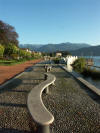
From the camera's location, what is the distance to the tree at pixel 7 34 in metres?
38.7

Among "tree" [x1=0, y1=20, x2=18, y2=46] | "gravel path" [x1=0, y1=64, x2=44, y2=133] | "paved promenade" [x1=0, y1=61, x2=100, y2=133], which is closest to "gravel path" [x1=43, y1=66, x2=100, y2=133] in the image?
Result: "paved promenade" [x1=0, y1=61, x2=100, y2=133]

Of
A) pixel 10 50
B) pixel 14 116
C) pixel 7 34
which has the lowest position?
pixel 14 116

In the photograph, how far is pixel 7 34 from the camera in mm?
42250

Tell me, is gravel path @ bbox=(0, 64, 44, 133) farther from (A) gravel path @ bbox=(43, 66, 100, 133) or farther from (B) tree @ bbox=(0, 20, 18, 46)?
(B) tree @ bbox=(0, 20, 18, 46)

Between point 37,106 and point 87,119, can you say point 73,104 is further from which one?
point 37,106

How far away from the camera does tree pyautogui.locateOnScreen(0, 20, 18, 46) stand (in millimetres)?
38672

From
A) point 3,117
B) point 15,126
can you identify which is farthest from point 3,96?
point 15,126

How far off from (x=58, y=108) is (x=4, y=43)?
4070 cm

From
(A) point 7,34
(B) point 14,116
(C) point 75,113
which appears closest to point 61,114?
(C) point 75,113

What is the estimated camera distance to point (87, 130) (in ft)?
8.25

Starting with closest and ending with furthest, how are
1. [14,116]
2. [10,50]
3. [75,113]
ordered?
[14,116] → [75,113] → [10,50]

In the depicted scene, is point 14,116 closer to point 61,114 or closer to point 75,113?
point 61,114

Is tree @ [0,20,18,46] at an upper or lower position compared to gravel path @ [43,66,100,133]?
upper

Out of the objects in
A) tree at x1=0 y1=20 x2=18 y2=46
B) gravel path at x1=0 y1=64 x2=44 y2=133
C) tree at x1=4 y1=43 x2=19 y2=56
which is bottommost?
gravel path at x1=0 y1=64 x2=44 y2=133
